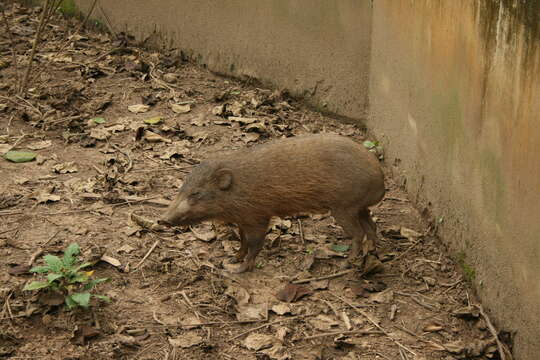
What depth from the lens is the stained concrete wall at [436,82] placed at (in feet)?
13.5

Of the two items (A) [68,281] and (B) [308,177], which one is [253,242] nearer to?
(B) [308,177]

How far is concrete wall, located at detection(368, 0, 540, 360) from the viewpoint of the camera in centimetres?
405

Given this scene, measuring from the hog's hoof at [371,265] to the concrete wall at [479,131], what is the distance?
56 centimetres

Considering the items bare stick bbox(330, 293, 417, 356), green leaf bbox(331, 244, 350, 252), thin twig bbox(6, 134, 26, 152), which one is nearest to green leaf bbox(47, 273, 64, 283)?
bare stick bbox(330, 293, 417, 356)

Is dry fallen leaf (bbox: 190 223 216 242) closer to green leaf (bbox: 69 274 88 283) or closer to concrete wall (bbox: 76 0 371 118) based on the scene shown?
green leaf (bbox: 69 274 88 283)

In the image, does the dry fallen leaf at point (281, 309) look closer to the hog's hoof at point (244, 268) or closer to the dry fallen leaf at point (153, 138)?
the hog's hoof at point (244, 268)

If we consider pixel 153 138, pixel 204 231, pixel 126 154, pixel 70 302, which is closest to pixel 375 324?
pixel 204 231

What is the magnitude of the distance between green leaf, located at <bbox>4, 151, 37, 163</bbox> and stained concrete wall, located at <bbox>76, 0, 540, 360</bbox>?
2.57 m

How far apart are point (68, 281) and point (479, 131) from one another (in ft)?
8.84

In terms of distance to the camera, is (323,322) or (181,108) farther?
(181,108)

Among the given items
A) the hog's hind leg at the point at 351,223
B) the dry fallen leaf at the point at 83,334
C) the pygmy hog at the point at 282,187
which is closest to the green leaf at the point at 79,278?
the dry fallen leaf at the point at 83,334

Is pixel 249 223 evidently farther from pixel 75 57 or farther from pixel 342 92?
pixel 75 57

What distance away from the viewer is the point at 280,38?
24.9ft

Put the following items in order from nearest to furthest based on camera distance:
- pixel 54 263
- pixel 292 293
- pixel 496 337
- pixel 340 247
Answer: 1. pixel 496 337
2. pixel 54 263
3. pixel 292 293
4. pixel 340 247
